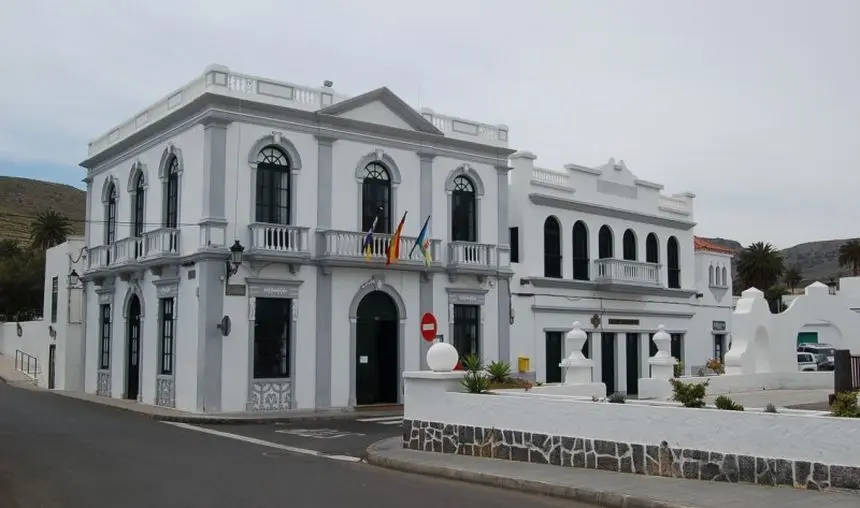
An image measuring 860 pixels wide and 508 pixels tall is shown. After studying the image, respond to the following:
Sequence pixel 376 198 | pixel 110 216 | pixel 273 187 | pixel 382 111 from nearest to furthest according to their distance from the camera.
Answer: pixel 273 187 < pixel 376 198 < pixel 382 111 < pixel 110 216

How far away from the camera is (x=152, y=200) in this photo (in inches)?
1092

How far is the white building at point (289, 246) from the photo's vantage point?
962 inches

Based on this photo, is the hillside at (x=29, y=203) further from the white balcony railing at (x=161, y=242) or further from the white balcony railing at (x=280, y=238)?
the white balcony railing at (x=280, y=238)

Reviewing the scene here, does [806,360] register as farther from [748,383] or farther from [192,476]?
[192,476]

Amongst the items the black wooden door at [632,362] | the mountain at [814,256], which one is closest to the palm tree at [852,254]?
the mountain at [814,256]

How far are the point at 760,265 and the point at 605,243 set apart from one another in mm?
34400

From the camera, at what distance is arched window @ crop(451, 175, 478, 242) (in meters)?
29.4

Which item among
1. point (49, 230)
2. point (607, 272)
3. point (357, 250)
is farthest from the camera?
point (49, 230)

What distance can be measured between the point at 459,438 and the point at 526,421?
162 cm

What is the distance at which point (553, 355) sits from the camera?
1256 inches

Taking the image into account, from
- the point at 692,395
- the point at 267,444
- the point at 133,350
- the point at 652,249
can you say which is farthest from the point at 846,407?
the point at 652,249

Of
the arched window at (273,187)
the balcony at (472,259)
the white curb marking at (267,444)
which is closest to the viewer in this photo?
the white curb marking at (267,444)

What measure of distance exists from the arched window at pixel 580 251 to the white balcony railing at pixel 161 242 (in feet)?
48.9

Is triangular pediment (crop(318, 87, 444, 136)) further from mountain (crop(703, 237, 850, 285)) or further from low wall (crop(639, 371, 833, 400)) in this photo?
mountain (crop(703, 237, 850, 285))
